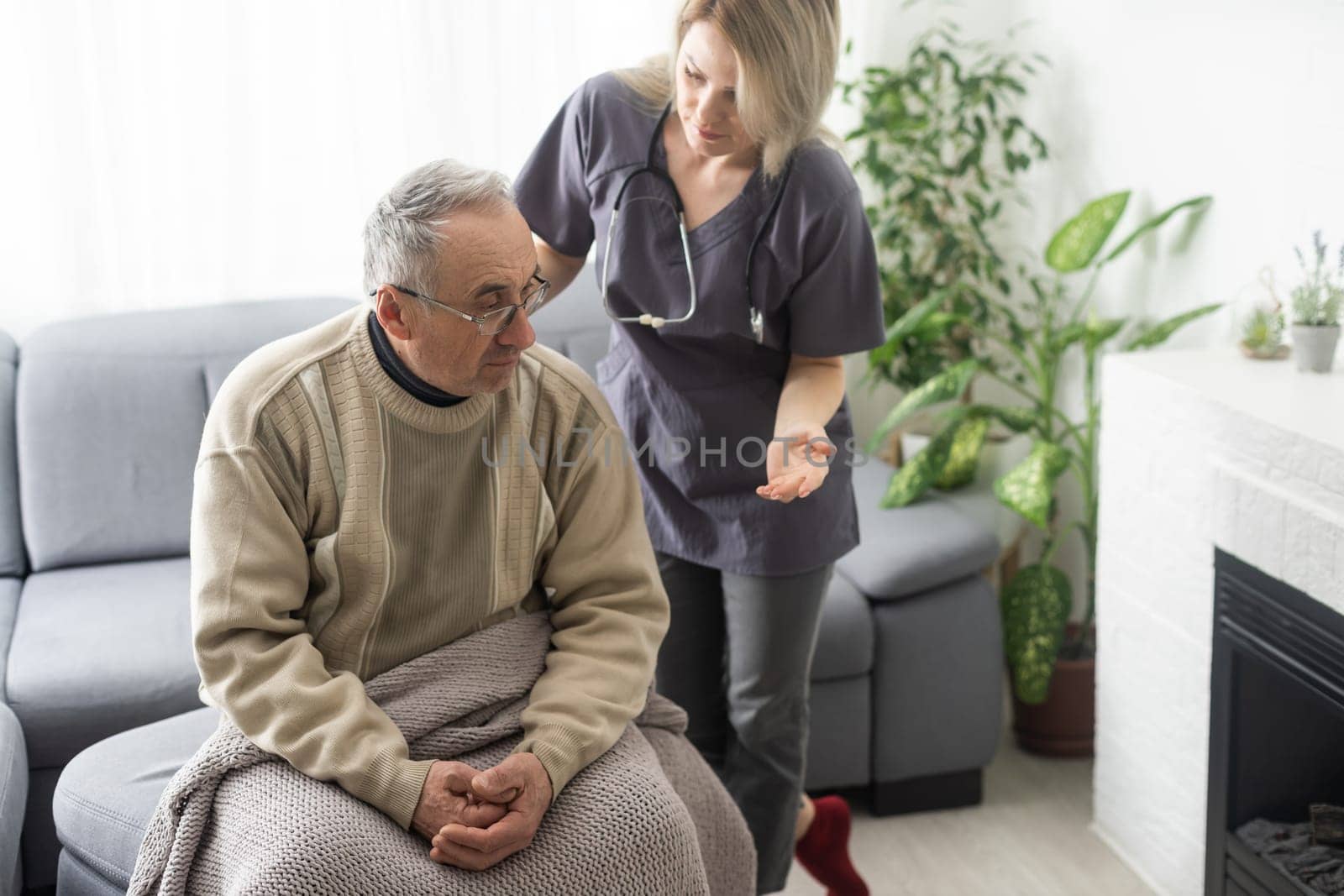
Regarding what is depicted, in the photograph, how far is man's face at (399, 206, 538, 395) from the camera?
1.38 meters

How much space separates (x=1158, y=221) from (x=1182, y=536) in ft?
1.96

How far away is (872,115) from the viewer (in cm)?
276

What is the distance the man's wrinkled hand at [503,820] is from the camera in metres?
1.32

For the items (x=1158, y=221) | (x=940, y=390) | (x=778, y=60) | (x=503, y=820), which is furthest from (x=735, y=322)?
Result: (x=1158, y=221)

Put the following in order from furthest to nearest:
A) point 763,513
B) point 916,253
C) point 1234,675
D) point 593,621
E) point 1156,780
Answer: point 916,253
point 1156,780
point 1234,675
point 763,513
point 593,621

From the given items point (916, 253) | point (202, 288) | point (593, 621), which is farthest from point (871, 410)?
point (593, 621)

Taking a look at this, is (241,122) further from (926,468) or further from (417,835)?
(417,835)

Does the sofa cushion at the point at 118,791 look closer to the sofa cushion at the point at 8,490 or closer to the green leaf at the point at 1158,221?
the sofa cushion at the point at 8,490

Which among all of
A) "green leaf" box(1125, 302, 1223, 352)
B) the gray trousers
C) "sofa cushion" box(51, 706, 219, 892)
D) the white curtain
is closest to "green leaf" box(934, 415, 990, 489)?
"green leaf" box(1125, 302, 1223, 352)

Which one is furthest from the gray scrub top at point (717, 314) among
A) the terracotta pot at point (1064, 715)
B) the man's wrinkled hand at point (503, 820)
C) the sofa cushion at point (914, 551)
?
the terracotta pot at point (1064, 715)

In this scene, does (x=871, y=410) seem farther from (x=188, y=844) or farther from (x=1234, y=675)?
(x=188, y=844)

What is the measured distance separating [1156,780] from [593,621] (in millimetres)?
1133

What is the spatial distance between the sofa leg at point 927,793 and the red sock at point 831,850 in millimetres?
364

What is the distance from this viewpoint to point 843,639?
2.29m
